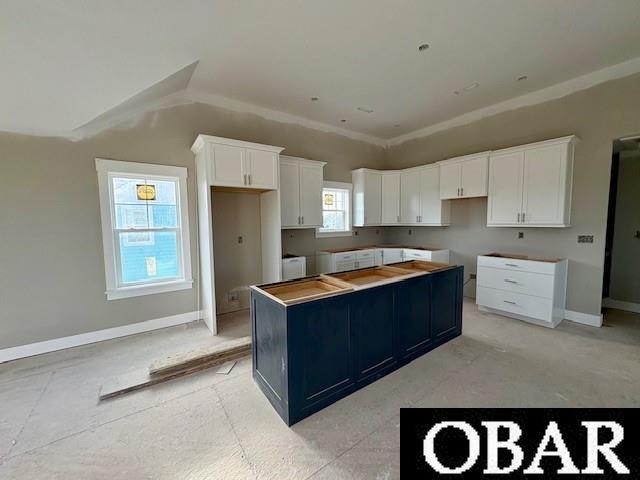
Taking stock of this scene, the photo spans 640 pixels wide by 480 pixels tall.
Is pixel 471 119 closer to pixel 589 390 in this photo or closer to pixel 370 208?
pixel 370 208

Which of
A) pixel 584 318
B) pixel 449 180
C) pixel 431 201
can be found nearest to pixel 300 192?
pixel 431 201

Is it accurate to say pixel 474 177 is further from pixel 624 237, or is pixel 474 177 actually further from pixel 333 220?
pixel 333 220

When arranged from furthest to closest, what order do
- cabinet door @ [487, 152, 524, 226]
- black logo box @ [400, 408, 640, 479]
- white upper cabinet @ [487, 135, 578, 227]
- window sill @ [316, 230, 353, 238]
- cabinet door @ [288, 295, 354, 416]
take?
window sill @ [316, 230, 353, 238]
cabinet door @ [487, 152, 524, 226]
white upper cabinet @ [487, 135, 578, 227]
cabinet door @ [288, 295, 354, 416]
black logo box @ [400, 408, 640, 479]

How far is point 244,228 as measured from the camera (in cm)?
432

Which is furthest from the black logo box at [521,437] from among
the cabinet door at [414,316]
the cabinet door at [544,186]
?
the cabinet door at [544,186]

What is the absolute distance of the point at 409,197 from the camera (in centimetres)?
556

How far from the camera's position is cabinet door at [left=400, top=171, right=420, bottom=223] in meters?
5.43

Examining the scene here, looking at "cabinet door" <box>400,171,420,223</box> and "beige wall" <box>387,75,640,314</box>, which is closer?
"beige wall" <box>387,75,640,314</box>

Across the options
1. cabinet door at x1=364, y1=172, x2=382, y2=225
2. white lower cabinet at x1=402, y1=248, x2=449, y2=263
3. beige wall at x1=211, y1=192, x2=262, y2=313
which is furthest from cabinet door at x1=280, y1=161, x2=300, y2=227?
white lower cabinet at x1=402, y1=248, x2=449, y2=263

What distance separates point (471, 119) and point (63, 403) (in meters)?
6.64

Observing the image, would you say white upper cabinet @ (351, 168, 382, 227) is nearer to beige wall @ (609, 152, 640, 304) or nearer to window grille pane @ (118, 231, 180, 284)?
window grille pane @ (118, 231, 180, 284)

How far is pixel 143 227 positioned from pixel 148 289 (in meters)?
0.85

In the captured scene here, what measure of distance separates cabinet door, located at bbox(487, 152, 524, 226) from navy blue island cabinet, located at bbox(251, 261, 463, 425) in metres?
2.13

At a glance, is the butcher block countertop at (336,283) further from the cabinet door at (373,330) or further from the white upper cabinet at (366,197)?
the white upper cabinet at (366,197)
